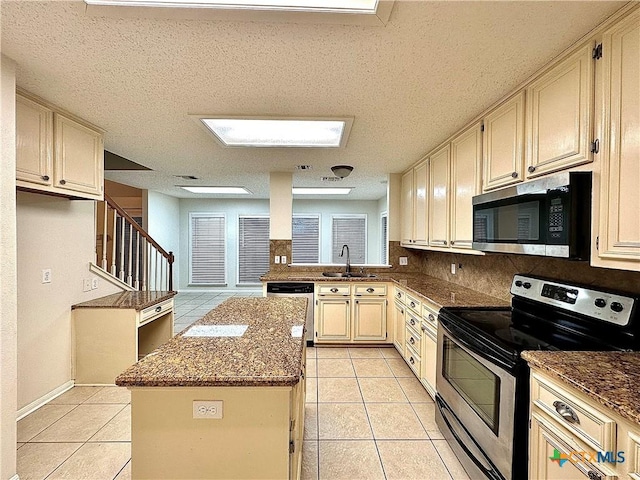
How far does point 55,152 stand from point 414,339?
3425 millimetres

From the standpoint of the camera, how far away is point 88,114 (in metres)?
2.36

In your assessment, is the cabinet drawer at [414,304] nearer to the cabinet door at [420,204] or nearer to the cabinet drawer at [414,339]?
the cabinet drawer at [414,339]

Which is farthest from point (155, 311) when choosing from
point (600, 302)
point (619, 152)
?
point (619, 152)

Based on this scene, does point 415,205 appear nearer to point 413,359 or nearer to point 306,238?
point 413,359

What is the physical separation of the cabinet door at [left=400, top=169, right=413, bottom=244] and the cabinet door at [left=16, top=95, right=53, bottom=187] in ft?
12.0

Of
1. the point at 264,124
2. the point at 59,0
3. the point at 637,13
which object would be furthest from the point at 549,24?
the point at 59,0

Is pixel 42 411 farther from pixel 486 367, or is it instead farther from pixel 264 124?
pixel 486 367

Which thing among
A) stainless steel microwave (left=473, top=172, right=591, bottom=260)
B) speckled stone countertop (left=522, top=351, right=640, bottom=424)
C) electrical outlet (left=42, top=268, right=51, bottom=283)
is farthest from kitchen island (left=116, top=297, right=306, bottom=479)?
electrical outlet (left=42, top=268, right=51, bottom=283)

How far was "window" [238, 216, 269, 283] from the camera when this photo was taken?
7.57 meters

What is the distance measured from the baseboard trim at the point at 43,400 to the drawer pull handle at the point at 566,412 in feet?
11.3

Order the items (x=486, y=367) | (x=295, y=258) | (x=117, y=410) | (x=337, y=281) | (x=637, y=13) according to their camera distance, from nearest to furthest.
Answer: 1. (x=637, y=13)
2. (x=486, y=367)
3. (x=117, y=410)
4. (x=337, y=281)
5. (x=295, y=258)

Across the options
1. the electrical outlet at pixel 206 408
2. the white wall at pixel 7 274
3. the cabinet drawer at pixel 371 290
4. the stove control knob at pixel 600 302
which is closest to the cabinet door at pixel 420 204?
the cabinet drawer at pixel 371 290

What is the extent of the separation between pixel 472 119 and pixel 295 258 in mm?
5698

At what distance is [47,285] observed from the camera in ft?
8.59
